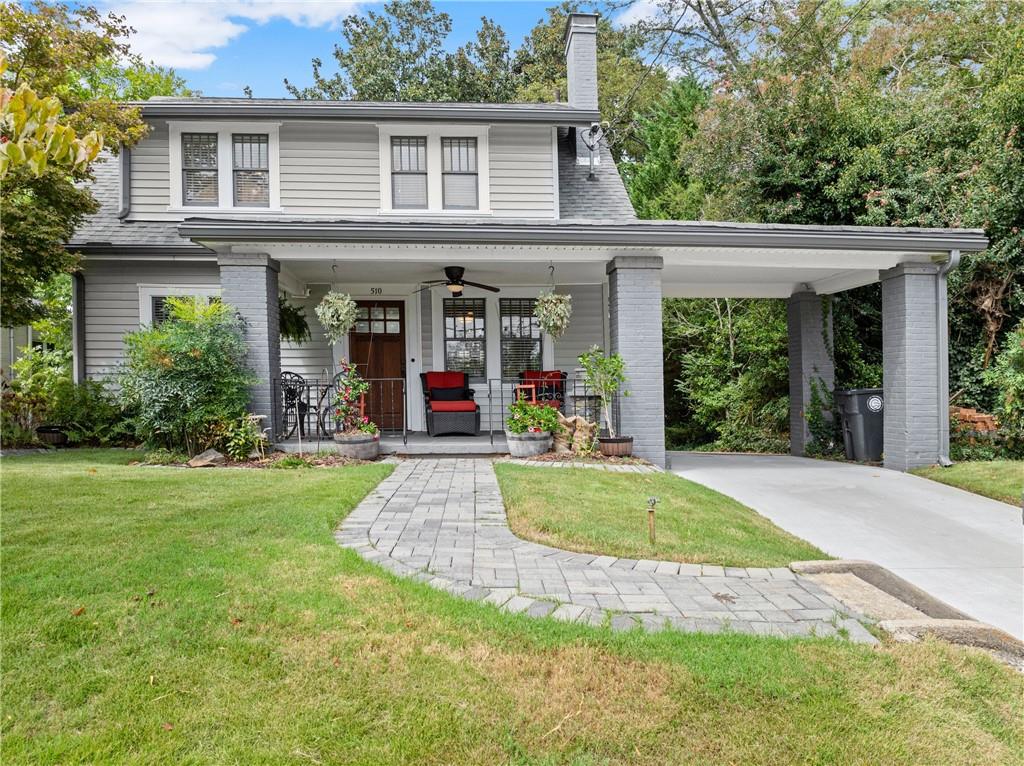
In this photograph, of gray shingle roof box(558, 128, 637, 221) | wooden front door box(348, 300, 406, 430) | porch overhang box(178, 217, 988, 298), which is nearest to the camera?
porch overhang box(178, 217, 988, 298)

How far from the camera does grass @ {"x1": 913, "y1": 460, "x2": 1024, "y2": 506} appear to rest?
6.53 m

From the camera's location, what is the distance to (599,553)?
160 inches

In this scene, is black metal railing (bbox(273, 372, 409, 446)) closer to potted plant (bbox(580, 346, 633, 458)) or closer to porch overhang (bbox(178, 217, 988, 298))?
porch overhang (bbox(178, 217, 988, 298))

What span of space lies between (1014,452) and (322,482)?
30.4 ft

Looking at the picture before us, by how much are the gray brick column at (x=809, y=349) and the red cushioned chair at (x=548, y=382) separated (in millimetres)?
4273

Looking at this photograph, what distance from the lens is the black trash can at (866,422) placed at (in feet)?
30.0

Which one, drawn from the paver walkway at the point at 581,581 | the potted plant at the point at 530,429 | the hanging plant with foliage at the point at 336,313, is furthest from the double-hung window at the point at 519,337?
the paver walkway at the point at 581,581

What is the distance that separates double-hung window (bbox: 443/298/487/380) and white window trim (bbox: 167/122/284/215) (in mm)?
3473

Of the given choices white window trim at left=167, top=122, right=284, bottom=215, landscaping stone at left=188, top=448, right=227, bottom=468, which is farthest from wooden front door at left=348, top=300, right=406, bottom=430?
landscaping stone at left=188, top=448, right=227, bottom=468

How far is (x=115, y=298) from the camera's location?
10125 millimetres

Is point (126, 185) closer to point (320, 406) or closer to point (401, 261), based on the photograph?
point (320, 406)

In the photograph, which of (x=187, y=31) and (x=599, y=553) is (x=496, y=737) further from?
(x=187, y=31)

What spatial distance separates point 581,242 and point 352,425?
389cm

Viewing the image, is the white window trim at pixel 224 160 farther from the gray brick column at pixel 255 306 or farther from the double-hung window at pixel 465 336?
the double-hung window at pixel 465 336
